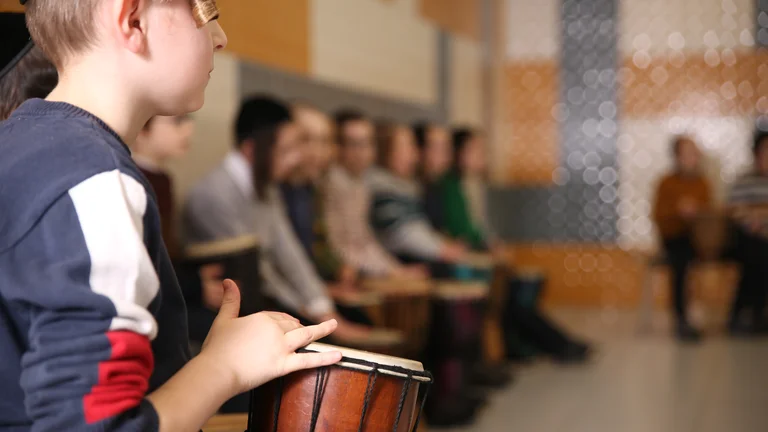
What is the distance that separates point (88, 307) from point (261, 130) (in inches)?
99.2

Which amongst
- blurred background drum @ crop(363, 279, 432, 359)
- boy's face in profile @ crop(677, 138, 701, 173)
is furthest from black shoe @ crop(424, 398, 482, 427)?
boy's face in profile @ crop(677, 138, 701, 173)

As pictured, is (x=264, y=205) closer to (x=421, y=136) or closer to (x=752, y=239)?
(x=421, y=136)

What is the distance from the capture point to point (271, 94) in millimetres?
3988

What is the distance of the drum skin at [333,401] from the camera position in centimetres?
109

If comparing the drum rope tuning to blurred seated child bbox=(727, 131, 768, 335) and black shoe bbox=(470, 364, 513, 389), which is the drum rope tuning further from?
blurred seated child bbox=(727, 131, 768, 335)

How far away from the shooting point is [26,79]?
127cm

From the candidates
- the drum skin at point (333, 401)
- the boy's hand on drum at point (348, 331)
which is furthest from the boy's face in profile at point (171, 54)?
the boy's hand on drum at point (348, 331)

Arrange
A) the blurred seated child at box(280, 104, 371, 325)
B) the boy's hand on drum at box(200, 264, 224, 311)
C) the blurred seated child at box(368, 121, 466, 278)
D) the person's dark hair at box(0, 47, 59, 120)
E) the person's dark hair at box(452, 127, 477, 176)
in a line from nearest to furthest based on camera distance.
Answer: the person's dark hair at box(0, 47, 59, 120)
the boy's hand on drum at box(200, 264, 224, 311)
the blurred seated child at box(280, 104, 371, 325)
the blurred seated child at box(368, 121, 466, 278)
the person's dark hair at box(452, 127, 477, 176)

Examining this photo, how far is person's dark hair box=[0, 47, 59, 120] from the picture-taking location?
1260 millimetres

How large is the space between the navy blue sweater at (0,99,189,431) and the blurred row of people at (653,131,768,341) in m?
6.37

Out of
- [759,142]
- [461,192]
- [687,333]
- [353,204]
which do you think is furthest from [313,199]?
[759,142]

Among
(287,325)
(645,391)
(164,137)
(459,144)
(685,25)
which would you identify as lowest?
(645,391)

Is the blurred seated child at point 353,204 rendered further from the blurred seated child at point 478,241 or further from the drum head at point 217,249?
the drum head at point 217,249

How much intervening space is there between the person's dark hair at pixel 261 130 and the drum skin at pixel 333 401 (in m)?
2.20
